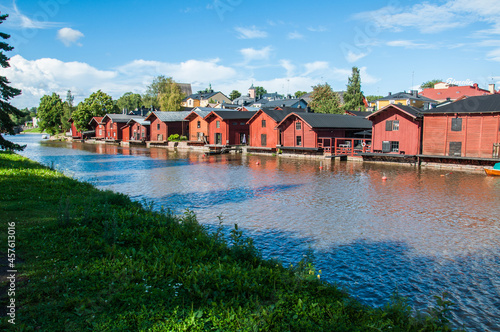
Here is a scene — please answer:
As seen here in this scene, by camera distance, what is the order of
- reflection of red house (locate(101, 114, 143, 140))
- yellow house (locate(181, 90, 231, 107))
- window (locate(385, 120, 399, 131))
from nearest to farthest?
window (locate(385, 120, 399, 131))
reflection of red house (locate(101, 114, 143, 140))
yellow house (locate(181, 90, 231, 107))

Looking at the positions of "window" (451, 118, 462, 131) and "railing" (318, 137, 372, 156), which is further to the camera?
"railing" (318, 137, 372, 156)

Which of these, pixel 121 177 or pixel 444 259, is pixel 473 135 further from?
pixel 121 177

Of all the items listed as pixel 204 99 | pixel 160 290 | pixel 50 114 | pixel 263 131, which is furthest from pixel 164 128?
pixel 160 290

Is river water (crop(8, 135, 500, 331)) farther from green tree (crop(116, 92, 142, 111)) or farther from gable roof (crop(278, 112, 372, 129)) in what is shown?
green tree (crop(116, 92, 142, 111))

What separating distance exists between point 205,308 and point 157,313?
33.9 inches

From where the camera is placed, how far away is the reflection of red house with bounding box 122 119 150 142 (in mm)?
83625

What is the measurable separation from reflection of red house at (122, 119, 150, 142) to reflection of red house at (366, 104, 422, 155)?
5346 centimetres

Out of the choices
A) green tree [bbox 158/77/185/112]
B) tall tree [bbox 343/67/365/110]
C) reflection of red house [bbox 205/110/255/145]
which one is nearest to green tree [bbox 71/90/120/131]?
green tree [bbox 158/77/185/112]

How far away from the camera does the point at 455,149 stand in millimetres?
39344

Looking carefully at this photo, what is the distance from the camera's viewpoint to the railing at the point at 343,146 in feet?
158

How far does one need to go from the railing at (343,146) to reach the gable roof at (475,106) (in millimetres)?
9962

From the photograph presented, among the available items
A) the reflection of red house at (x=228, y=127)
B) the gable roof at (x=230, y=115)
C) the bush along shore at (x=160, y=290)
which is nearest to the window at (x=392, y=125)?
the reflection of red house at (x=228, y=127)

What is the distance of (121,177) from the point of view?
3200 cm

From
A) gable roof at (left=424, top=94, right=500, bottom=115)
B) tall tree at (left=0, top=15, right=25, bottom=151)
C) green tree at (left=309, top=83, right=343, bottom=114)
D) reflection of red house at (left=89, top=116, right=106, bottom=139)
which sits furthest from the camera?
reflection of red house at (left=89, top=116, right=106, bottom=139)
